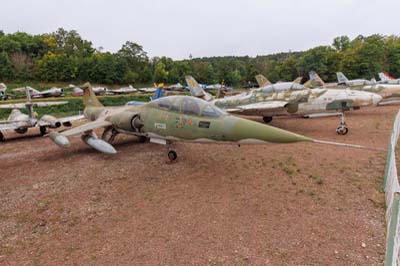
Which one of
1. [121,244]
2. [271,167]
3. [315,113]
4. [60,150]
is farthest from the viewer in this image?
[315,113]

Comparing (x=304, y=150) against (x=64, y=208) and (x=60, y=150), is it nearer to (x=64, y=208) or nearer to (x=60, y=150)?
(x=64, y=208)

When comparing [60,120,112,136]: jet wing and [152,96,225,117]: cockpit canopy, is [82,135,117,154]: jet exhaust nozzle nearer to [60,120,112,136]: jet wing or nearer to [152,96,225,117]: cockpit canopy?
[60,120,112,136]: jet wing

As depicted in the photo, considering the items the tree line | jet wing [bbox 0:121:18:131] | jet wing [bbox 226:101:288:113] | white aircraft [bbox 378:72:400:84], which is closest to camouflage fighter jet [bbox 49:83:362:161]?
jet wing [bbox 0:121:18:131]

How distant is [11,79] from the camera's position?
56.6m

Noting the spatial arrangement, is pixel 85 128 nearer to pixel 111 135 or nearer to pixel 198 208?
pixel 111 135

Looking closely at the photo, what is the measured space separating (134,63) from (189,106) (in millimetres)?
82420

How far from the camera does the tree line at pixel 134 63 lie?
60.6 metres

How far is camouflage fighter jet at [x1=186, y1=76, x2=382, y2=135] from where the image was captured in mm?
11164

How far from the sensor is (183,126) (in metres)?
6.89

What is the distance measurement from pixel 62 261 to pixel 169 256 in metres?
1.66

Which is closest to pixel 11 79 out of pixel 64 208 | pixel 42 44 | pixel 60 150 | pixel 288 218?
pixel 42 44

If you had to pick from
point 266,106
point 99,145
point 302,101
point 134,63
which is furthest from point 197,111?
point 134,63

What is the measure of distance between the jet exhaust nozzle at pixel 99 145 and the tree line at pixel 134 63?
62.0m

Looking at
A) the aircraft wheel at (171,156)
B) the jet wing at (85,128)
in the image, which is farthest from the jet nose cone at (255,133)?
the jet wing at (85,128)
